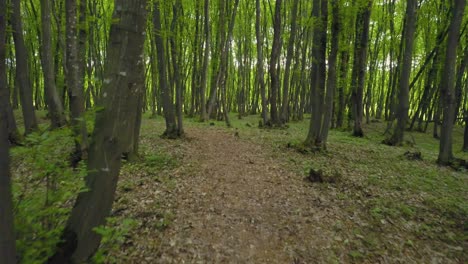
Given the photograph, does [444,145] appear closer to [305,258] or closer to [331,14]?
[331,14]

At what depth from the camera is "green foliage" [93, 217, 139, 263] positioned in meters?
2.85

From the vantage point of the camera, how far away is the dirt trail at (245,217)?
13.4 feet

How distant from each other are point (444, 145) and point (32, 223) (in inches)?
436

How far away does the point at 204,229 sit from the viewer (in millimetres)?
4637

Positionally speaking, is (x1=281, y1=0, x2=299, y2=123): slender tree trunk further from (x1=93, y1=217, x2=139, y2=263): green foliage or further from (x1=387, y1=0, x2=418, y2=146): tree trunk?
(x1=93, y1=217, x2=139, y2=263): green foliage

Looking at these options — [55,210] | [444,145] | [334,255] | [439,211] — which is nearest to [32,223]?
[55,210]

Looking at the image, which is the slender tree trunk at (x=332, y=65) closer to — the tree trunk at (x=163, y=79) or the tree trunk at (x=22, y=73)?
the tree trunk at (x=163, y=79)

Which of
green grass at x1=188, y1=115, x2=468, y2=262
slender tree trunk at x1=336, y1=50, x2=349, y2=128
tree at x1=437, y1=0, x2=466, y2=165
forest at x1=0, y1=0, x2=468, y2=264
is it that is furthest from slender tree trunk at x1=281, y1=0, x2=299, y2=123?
tree at x1=437, y1=0, x2=466, y2=165

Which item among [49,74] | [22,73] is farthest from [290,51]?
[22,73]

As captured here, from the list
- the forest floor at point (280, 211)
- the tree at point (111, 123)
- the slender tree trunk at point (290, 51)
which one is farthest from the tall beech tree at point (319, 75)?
the tree at point (111, 123)

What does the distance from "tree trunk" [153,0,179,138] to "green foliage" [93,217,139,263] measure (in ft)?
20.9

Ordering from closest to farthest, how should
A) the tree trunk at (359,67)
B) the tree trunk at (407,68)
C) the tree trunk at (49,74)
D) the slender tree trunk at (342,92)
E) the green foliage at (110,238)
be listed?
the green foliage at (110,238) < the tree trunk at (49,74) < the tree trunk at (407,68) < the tree trunk at (359,67) < the slender tree trunk at (342,92)

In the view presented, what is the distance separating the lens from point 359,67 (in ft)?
50.2

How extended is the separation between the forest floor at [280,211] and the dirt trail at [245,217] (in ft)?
0.06
